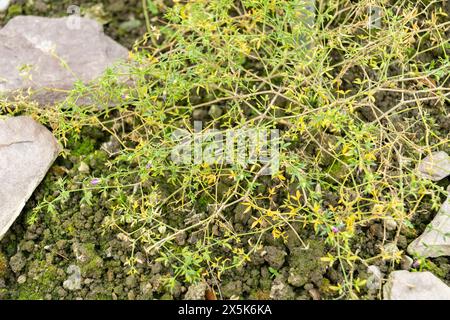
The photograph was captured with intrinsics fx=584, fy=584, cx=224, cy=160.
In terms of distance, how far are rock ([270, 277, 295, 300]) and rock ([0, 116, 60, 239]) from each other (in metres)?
1.20

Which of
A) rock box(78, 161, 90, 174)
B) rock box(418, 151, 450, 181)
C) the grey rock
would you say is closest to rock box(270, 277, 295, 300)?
rock box(418, 151, 450, 181)

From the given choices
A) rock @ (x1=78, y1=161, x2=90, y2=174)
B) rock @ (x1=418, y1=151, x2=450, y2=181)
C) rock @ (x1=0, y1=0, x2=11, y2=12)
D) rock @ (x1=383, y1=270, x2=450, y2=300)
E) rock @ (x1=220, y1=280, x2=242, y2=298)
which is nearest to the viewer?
rock @ (x1=383, y1=270, x2=450, y2=300)

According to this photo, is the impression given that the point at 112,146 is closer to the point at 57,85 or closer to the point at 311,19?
the point at 57,85

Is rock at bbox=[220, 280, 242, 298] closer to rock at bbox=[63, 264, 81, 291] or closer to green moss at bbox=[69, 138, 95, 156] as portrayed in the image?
rock at bbox=[63, 264, 81, 291]

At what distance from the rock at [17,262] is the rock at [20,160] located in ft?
0.39

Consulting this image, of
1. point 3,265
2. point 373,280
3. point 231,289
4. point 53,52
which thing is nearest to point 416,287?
point 373,280

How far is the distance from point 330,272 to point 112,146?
1268 mm

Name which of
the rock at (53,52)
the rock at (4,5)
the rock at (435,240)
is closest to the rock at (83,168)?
the rock at (53,52)

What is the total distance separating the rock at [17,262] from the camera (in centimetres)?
257

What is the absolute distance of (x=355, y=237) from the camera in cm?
254

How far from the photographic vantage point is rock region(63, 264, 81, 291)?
98.5 inches

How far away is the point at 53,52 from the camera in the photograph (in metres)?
3.09

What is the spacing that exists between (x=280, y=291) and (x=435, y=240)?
2.26 feet
